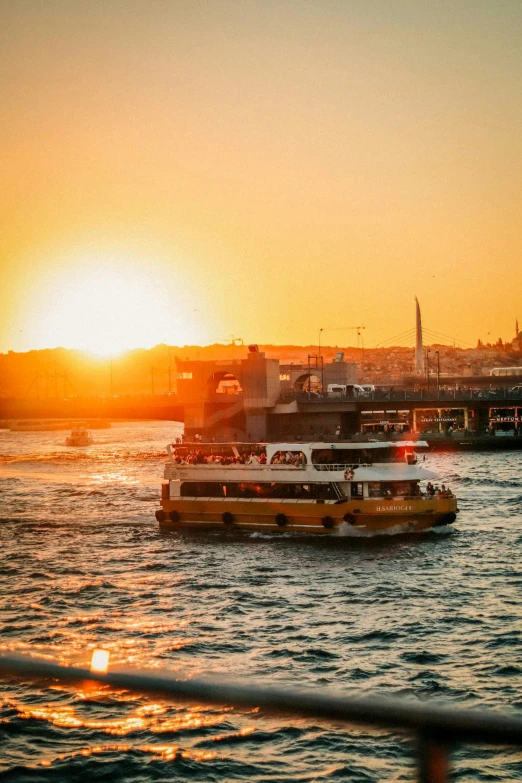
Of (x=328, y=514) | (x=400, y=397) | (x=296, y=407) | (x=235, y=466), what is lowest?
(x=328, y=514)

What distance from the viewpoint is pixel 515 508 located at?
177 feet

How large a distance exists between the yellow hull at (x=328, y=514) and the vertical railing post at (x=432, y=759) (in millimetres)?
37861

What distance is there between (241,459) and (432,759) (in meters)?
42.2

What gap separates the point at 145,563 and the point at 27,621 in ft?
32.4

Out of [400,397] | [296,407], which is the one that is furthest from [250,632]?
[400,397]

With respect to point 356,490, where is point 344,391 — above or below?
above

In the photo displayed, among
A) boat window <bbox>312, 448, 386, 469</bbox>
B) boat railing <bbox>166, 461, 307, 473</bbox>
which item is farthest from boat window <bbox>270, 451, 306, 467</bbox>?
boat window <bbox>312, 448, 386, 469</bbox>

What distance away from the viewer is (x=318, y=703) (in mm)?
2670

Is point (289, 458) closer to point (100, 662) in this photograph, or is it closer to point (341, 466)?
point (341, 466)

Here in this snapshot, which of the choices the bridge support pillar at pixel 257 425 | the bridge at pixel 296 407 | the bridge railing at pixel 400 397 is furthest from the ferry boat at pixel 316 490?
the bridge support pillar at pixel 257 425

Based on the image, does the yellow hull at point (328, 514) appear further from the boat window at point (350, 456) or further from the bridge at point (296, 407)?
the bridge at point (296, 407)

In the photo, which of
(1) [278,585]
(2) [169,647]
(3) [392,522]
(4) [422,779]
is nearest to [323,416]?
→ (3) [392,522]

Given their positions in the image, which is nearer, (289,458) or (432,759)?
(432,759)

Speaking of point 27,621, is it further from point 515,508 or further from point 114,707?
point 515,508
